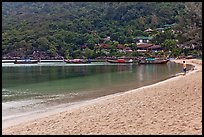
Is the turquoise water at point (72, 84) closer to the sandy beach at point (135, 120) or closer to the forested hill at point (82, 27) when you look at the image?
the sandy beach at point (135, 120)

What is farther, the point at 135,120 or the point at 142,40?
the point at 142,40

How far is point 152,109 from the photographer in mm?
10438

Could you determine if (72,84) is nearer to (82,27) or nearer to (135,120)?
(135,120)

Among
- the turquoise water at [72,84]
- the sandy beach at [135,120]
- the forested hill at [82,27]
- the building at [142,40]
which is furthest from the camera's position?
the building at [142,40]

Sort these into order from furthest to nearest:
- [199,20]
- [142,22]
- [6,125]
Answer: [142,22]
[199,20]
[6,125]

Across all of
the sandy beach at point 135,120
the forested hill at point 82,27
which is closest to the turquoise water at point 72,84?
the sandy beach at point 135,120

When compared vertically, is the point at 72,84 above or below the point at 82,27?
below

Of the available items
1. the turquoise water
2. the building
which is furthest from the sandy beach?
the building

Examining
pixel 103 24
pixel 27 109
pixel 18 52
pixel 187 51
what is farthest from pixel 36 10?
pixel 27 109

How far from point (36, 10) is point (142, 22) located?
6163 cm

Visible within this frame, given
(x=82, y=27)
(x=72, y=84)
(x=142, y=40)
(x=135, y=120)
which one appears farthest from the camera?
(x=82, y=27)

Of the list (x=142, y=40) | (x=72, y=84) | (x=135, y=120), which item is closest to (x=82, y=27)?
(x=142, y=40)

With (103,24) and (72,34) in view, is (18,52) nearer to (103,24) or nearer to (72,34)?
(72,34)

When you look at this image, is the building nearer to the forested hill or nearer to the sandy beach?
the forested hill
